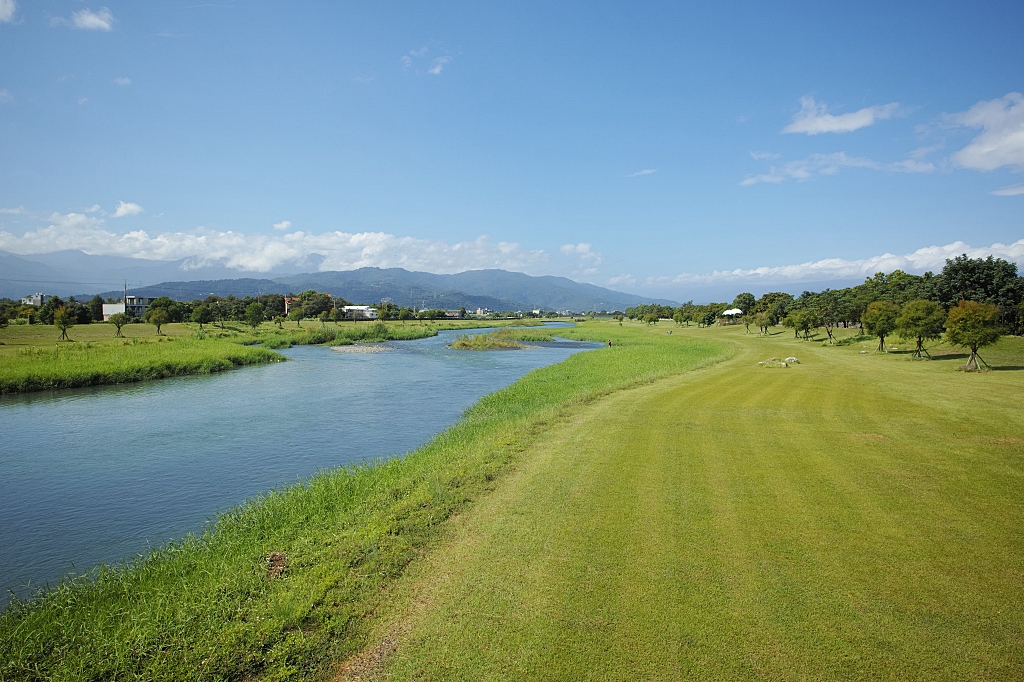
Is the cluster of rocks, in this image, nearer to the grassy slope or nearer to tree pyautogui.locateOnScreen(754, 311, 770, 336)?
the grassy slope

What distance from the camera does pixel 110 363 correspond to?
118ft

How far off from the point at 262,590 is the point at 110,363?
3823 centimetres

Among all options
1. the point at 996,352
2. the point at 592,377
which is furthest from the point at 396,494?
the point at 996,352

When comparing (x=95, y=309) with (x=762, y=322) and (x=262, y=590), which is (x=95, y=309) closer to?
(x=262, y=590)

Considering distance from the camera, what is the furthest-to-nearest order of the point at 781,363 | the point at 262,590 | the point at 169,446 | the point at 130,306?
the point at 130,306 → the point at 781,363 → the point at 169,446 → the point at 262,590

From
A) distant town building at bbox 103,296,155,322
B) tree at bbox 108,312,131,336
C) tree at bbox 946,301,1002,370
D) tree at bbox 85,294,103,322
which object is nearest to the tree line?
tree at bbox 946,301,1002,370

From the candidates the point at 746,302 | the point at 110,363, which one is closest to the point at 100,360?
the point at 110,363

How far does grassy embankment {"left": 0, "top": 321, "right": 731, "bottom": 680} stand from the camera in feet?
18.5

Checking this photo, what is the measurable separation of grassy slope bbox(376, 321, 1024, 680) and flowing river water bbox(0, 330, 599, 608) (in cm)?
803

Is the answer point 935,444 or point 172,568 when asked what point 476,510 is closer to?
point 172,568

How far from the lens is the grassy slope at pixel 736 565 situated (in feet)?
18.0

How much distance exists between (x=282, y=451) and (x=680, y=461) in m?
13.8

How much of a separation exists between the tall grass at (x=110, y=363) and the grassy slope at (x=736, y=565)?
113ft

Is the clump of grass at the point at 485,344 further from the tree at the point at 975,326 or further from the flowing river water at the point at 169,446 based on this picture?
the tree at the point at 975,326
